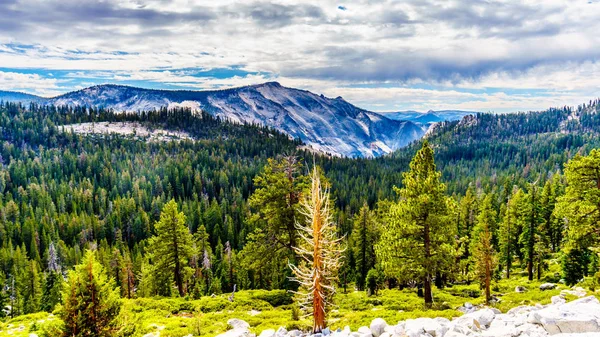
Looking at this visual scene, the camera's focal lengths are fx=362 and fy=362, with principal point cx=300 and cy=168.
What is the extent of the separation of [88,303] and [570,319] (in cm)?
1819

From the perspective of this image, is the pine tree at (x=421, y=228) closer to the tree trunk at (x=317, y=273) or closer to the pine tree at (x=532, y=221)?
the tree trunk at (x=317, y=273)

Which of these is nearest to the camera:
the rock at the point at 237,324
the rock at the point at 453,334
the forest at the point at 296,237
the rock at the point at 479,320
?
the rock at the point at 453,334

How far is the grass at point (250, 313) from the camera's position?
64.2 ft

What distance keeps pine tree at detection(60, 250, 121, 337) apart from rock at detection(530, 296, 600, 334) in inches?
656

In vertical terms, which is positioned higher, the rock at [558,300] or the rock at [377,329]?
the rock at [377,329]

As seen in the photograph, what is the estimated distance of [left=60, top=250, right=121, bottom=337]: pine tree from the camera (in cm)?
1452

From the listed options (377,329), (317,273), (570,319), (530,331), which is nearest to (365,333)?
(377,329)

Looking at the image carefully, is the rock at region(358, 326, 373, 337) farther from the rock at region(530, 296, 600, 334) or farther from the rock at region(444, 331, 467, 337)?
the rock at region(530, 296, 600, 334)

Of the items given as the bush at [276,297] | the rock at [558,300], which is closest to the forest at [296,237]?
the bush at [276,297]

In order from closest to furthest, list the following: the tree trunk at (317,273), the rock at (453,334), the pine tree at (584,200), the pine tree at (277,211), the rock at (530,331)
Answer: the rock at (530,331), the rock at (453,334), the tree trunk at (317,273), the pine tree at (584,200), the pine tree at (277,211)

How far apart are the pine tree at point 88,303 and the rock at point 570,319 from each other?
16658 millimetres

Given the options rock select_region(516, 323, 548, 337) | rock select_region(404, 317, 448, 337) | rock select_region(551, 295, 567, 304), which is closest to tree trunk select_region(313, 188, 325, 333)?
rock select_region(404, 317, 448, 337)

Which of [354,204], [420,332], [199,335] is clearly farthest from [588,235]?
[354,204]

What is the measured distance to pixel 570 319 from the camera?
40.5ft
